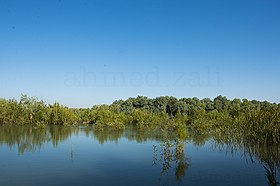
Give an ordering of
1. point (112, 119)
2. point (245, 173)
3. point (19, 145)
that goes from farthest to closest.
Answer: point (112, 119)
point (19, 145)
point (245, 173)

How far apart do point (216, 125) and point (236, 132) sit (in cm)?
640

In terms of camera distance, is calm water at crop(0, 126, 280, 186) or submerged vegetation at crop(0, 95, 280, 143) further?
submerged vegetation at crop(0, 95, 280, 143)

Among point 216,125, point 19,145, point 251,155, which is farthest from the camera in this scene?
point 216,125

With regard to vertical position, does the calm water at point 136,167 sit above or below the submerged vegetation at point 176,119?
below

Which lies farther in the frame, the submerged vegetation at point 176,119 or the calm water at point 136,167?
the submerged vegetation at point 176,119

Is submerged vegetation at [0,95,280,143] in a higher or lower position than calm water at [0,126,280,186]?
higher

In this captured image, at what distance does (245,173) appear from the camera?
7680 millimetres

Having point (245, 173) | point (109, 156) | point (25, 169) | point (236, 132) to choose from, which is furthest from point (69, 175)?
point (236, 132)

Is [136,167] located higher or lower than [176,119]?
lower

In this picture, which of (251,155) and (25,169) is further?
(251,155)

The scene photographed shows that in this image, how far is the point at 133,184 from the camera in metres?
6.45

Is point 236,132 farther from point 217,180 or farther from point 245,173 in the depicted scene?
point 217,180

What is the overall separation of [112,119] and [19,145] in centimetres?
1365

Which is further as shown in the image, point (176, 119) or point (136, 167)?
point (176, 119)
